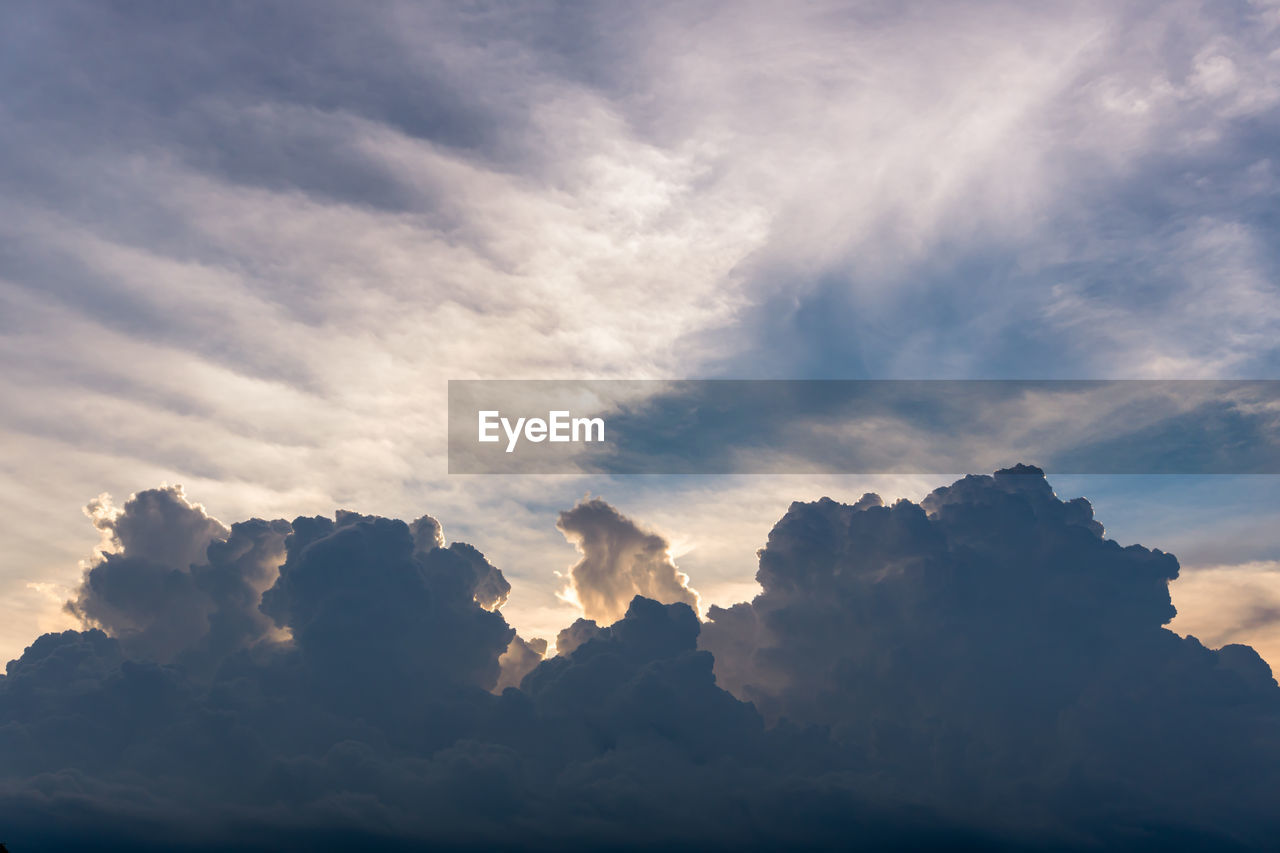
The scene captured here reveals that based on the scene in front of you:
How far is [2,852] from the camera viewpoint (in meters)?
141

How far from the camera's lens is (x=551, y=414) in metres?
147

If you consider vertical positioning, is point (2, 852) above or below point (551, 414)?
below

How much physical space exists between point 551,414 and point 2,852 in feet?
421
